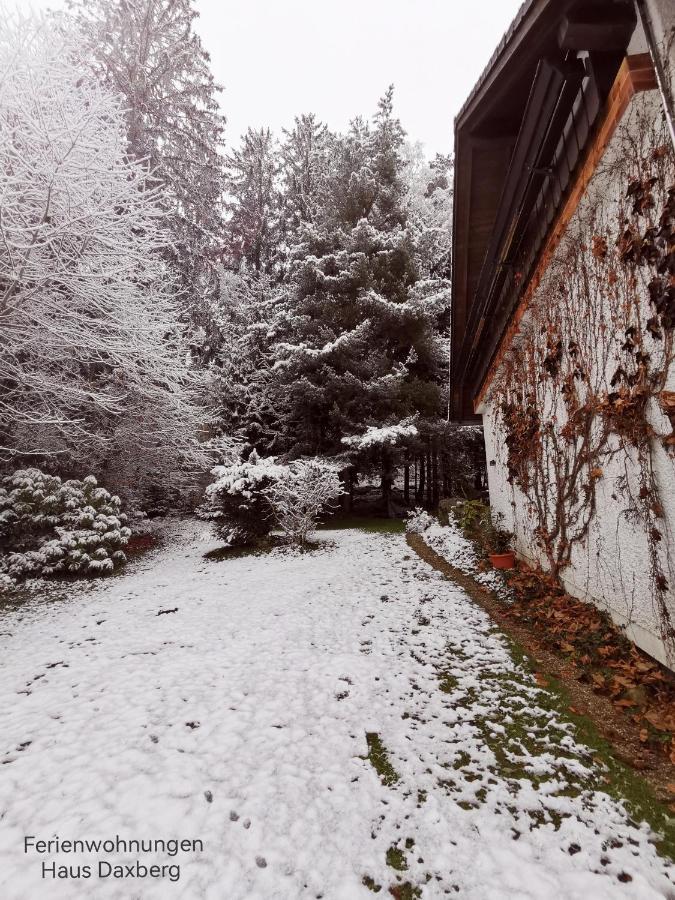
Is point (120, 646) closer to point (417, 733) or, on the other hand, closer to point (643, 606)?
point (417, 733)

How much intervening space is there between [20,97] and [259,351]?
11235mm

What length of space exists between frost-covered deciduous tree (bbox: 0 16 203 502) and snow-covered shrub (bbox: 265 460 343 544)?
3.76 metres

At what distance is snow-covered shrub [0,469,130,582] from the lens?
793 cm

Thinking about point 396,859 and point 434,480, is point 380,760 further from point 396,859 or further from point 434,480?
point 434,480

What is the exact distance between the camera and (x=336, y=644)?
4500mm

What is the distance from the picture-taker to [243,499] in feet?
34.1

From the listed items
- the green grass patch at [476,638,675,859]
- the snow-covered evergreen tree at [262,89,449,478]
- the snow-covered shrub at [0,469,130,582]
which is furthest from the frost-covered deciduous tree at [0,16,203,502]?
the green grass patch at [476,638,675,859]

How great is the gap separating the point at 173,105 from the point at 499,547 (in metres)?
15.5

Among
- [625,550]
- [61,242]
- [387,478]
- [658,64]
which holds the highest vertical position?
[61,242]

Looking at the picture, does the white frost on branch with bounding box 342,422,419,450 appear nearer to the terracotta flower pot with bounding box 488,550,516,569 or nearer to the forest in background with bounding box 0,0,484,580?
the forest in background with bounding box 0,0,484,580

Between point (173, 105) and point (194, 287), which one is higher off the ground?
A: point (173, 105)

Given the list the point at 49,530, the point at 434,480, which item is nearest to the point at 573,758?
the point at 49,530

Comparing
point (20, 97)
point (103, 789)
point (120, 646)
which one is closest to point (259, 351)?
point (20, 97)

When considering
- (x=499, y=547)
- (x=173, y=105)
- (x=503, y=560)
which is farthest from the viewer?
(x=173, y=105)
